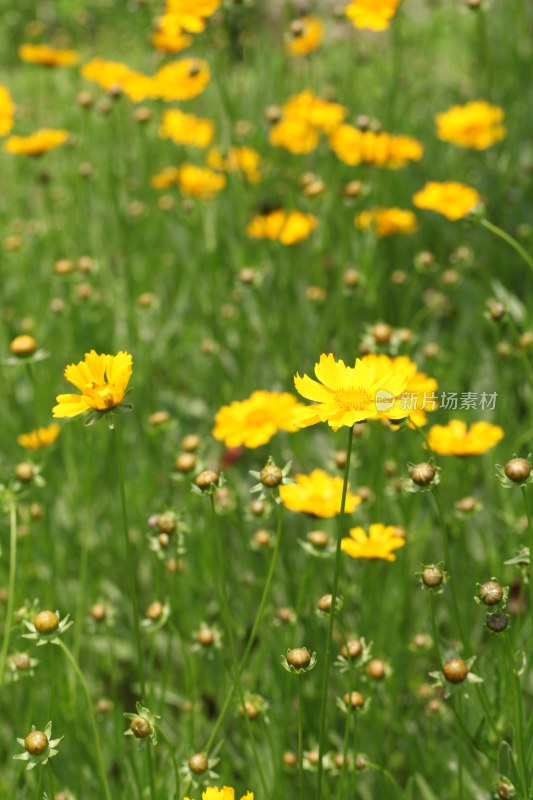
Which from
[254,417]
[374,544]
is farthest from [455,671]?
[254,417]

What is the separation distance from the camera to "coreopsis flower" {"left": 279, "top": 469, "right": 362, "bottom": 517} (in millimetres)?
1142

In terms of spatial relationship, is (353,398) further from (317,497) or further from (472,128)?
(472,128)

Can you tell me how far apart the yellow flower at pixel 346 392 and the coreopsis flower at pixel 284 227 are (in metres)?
1.08

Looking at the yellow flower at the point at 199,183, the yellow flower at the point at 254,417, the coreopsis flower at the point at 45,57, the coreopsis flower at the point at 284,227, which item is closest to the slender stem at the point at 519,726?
the yellow flower at the point at 254,417

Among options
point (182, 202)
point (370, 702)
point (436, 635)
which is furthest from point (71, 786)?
point (182, 202)

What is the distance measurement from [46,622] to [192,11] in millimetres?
1346

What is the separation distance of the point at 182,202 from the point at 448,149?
863 mm

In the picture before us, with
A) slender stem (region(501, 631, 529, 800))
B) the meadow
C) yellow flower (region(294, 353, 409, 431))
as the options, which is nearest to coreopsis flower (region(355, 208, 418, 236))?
the meadow

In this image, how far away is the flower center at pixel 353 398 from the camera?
2.67ft

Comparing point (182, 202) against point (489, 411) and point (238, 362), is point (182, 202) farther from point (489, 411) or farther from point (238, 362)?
point (489, 411)

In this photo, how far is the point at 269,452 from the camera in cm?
177

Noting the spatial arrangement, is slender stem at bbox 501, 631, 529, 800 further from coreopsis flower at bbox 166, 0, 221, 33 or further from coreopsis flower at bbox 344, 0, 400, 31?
coreopsis flower at bbox 166, 0, 221, 33

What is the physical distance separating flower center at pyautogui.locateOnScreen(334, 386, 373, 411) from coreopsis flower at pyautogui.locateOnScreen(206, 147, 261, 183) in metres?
1.25

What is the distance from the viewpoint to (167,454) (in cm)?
188
